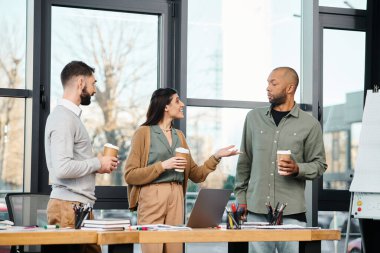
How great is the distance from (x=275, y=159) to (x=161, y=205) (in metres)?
0.82

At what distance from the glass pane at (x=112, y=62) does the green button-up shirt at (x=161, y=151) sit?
99 centimetres

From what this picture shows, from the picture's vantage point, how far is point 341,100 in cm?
667

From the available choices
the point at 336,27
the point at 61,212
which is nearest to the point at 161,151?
the point at 61,212

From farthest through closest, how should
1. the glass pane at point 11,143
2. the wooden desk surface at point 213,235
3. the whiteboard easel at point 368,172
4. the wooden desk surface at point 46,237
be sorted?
the whiteboard easel at point 368,172 < the glass pane at point 11,143 < the wooden desk surface at point 213,235 < the wooden desk surface at point 46,237

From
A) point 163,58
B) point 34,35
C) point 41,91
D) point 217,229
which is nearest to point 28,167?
point 41,91

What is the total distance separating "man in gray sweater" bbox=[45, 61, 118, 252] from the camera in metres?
3.93

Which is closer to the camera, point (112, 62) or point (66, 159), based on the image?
point (66, 159)

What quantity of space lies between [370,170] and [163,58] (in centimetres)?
183

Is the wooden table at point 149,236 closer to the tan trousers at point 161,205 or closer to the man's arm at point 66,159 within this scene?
the man's arm at point 66,159

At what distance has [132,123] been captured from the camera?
6027 mm

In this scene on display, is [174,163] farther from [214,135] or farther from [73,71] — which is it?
[214,135]

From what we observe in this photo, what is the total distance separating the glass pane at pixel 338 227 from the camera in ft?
21.3

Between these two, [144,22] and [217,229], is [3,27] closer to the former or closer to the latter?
[144,22]

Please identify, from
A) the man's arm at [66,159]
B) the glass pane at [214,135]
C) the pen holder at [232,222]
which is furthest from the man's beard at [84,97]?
the glass pane at [214,135]
